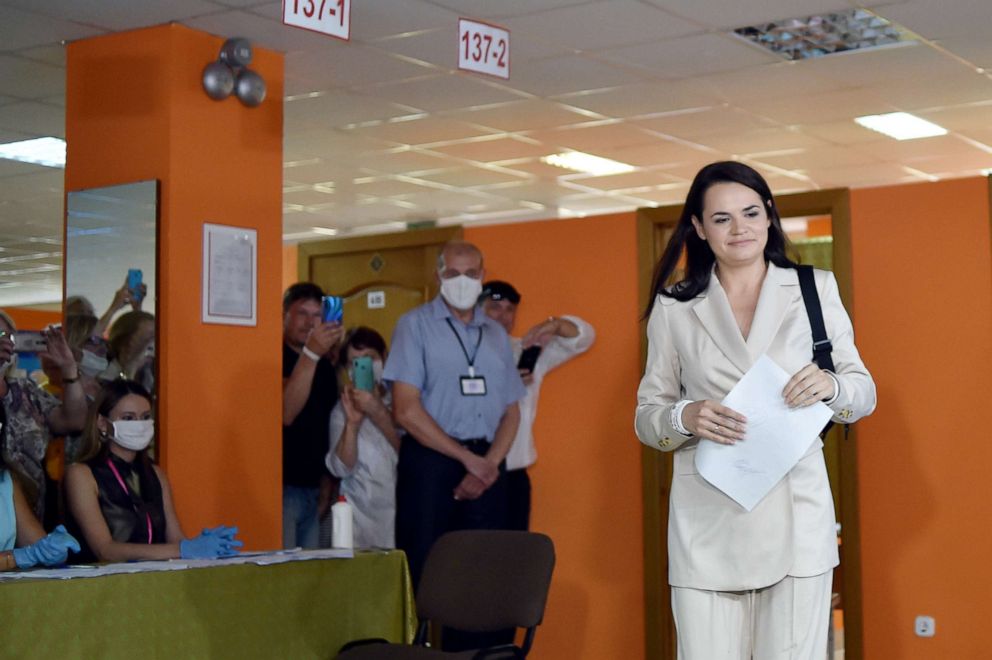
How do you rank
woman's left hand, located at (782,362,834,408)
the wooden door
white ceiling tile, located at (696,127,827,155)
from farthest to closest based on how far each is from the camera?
white ceiling tile, located at (696,127,827,155) < the wooden door < woman's left hand, located at (782,362,834,408)

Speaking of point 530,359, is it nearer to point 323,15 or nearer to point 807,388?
point 323,15

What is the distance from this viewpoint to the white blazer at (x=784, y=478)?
2559 millimetres

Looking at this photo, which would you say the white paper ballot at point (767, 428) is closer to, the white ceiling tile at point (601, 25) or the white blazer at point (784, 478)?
the white blazer at point (784, 478)

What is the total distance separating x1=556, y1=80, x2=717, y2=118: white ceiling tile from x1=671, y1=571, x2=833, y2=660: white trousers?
5104mm

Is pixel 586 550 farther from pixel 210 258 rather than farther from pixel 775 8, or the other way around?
pixel 775 8

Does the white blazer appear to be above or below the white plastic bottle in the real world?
above

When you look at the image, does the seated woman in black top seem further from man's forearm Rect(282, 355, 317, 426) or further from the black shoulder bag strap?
the black shoulder bag strap

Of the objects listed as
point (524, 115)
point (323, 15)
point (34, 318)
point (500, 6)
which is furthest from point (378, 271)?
point (34, 318)

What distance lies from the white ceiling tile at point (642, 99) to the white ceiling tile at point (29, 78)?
109 inches

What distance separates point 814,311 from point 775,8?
3603 millimetres

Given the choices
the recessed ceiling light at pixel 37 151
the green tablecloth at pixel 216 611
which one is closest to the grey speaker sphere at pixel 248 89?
the green tablecloth at pixel 216 611

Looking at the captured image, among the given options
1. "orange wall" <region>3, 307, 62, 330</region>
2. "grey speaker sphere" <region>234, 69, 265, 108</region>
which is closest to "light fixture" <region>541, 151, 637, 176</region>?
"grey speaker sphere" <region>234, 69, 265, 108</region>

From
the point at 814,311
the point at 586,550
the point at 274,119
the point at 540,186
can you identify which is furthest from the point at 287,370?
the point at 540,186

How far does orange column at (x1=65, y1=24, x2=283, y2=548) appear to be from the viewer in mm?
5625
